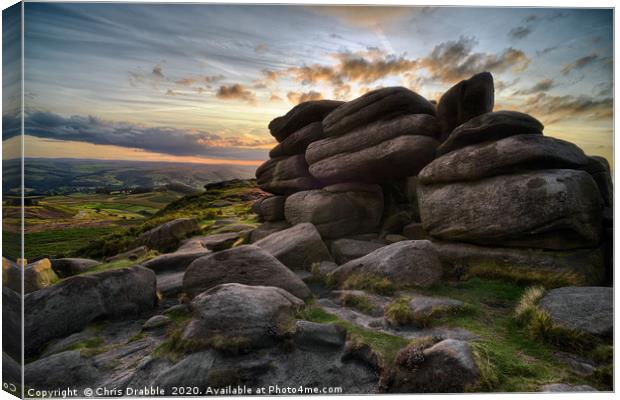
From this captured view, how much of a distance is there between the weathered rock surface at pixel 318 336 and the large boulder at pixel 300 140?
1401 cm

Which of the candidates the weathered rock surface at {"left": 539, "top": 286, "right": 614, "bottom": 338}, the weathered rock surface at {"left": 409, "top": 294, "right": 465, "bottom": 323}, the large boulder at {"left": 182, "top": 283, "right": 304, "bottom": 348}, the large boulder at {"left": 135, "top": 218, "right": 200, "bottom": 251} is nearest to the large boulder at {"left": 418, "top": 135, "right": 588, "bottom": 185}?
the weathered rock surface at {"left": 539, "top": 286, "right": 614, "bottom": 338}

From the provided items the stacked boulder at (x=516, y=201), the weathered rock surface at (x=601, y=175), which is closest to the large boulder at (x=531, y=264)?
the stacked boulder at (x=516, y=201)

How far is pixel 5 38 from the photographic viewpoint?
8.37m

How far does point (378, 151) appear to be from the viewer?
1669 centimetres

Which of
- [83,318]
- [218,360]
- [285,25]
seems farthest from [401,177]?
[83,318]

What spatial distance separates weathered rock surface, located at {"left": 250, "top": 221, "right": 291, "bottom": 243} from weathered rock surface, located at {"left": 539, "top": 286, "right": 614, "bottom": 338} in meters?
14.6

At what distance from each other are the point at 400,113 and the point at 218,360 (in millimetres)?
14039

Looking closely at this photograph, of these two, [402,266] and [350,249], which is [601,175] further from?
[350,249]

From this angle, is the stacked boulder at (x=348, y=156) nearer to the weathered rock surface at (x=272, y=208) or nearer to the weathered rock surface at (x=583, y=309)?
the weathered rock surface at (x=272, y=208)

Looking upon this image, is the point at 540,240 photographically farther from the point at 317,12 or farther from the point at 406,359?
the point at 317,12

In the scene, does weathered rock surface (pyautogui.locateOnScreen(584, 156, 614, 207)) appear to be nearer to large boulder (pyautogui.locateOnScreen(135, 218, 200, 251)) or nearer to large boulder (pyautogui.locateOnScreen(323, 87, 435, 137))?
large boulder (pyautogui.locateOnScreen(323, 87, 435, 137))

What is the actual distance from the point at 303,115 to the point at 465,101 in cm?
993

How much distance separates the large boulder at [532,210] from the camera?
1070 cm

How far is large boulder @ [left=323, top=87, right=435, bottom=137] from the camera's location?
1619 centimetres
